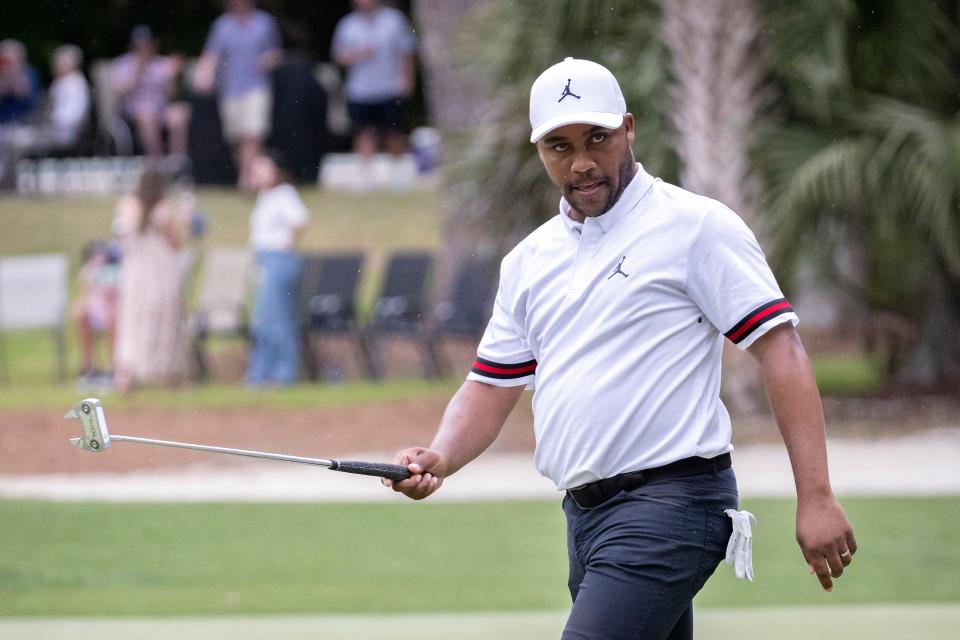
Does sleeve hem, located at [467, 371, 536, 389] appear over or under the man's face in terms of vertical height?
under

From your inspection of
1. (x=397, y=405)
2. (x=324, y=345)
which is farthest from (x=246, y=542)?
(x=324, y=345)

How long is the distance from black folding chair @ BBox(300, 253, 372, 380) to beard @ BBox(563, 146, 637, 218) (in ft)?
37.0


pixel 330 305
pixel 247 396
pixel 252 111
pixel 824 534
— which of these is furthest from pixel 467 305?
pixel 824 534

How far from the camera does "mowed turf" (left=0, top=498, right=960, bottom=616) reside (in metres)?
7.47

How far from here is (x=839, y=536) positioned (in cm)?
Answer: 353

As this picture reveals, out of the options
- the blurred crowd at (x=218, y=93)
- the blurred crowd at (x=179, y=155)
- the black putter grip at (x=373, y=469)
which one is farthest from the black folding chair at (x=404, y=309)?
the black putter grip at (x=373, y=469)

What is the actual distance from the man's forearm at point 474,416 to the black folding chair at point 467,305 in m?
10.2

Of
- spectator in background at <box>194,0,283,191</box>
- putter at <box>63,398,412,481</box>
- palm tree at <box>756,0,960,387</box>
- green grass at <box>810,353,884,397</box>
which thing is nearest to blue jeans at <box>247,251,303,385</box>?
palm tree at <box>756,0,960,387</box>

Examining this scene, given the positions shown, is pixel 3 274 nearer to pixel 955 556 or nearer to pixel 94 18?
pixel 955 556

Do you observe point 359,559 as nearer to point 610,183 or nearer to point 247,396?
point 610,183

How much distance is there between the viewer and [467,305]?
1488cm

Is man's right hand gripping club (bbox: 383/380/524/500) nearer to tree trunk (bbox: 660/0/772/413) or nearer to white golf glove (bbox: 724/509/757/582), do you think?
white golf glove (bbox: 724/509/757/582)

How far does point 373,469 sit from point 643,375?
669mm

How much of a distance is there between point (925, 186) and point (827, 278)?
1489 millimetres
